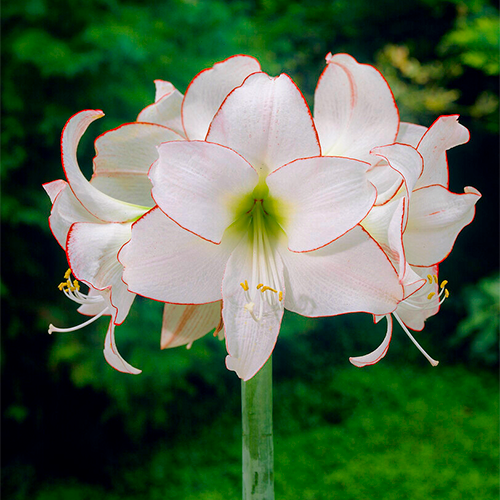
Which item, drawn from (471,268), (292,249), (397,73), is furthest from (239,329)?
(397,73)

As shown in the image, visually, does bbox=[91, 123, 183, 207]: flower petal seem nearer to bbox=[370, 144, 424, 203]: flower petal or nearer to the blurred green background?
bbox=[370, 144, 424, 203]: flower petal

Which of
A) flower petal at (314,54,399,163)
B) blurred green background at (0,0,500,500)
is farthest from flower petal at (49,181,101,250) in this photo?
blurred green background at (0,0,500,500)

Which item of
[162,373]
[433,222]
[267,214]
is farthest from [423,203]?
[162,373]

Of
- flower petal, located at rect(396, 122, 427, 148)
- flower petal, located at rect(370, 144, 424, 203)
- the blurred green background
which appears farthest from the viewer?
the blurred green background

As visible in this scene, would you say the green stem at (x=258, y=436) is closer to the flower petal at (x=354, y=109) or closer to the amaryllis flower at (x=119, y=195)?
the amaryllis flower at (x=119, y=195)

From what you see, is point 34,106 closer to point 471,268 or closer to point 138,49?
point 138,49
